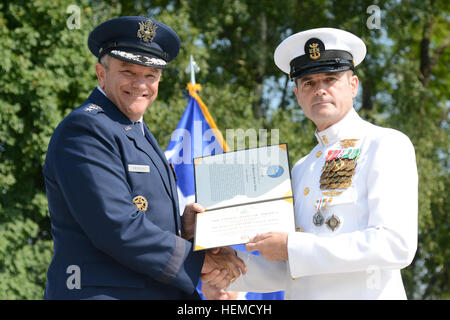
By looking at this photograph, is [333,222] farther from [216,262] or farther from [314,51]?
[314,51]

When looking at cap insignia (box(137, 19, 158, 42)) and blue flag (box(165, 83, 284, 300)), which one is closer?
cap insignia (box(137, 19, 158, 42))

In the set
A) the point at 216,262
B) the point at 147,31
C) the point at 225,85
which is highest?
the point at 225,85

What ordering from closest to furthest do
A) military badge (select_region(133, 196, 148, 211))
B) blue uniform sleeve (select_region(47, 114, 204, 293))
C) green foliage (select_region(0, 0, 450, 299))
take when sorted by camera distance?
blue uniform sleeve (select_region(47, 114, 204, 293)) → military badge (select_region(133, 196, 148, 211)) → green foliage (select_region(0, 0, 450, 299))

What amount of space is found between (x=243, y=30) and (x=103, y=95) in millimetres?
10784

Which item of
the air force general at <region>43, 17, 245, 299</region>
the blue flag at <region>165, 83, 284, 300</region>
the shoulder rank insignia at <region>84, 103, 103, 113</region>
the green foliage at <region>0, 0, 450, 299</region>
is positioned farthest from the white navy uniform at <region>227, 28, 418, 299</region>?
the green foliage at <region>0, 0, 450, 299</region>

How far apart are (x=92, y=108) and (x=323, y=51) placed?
1.49 meters

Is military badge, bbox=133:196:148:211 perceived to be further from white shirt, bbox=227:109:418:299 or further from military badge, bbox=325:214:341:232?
military badge, bbox=325:214:341:232

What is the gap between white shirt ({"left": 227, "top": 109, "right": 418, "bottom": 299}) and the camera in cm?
323

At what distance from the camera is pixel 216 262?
3758 millimetres

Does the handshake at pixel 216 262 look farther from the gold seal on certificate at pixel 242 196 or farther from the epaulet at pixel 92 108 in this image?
the epaulet at pixel 92 108

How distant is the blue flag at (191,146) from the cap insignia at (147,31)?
3017 mm

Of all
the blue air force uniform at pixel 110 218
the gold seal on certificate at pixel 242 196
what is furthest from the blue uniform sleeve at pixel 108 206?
the gold seal on certificate at pixel 242 196

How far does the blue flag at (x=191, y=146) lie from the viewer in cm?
662

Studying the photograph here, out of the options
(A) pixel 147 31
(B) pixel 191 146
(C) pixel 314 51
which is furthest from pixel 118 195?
(B) pixel 191 146
